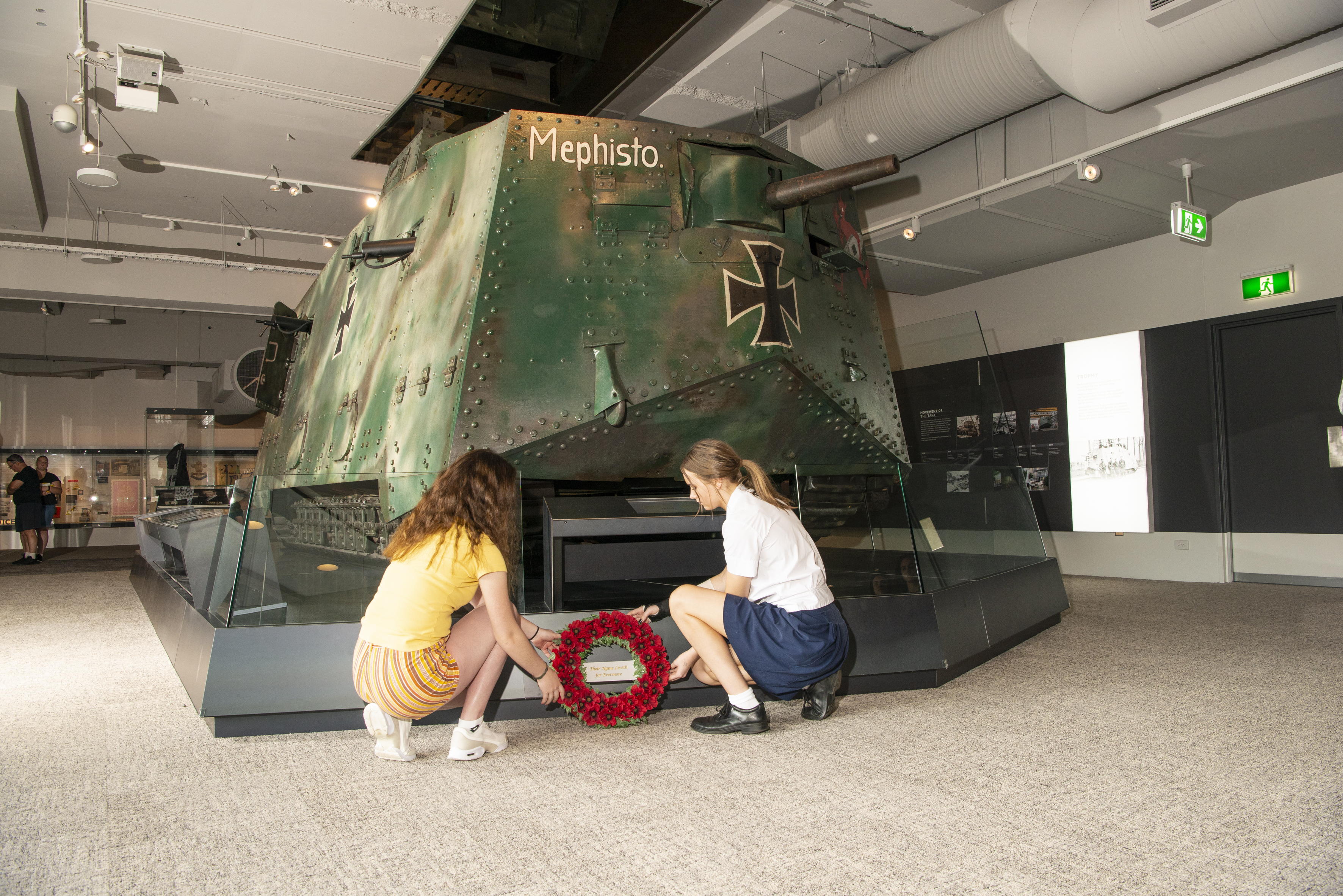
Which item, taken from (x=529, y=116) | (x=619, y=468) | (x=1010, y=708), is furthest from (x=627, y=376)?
(x=1010, y=708)

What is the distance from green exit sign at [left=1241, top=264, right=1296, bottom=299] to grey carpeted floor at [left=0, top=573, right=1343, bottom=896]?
4921mm

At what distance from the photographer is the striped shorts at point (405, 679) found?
9.55 ft

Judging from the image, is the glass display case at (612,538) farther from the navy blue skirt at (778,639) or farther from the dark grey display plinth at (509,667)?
the navy blue skirt at (778,639)

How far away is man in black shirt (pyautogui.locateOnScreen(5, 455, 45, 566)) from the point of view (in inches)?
481

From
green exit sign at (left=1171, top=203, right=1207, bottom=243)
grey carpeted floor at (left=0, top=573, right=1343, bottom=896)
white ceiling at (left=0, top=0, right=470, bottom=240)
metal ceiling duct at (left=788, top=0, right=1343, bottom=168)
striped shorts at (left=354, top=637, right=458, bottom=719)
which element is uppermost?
white ceiling at (left=0, top=0, right=470, bottom=240)

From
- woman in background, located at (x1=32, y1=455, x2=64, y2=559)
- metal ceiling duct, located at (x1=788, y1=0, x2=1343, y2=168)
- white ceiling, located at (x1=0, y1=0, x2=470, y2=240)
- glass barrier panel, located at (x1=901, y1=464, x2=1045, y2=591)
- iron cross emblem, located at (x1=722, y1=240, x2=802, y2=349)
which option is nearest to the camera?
iron cross emblem, located at (x1=722, y1=240, x2=802, y2=349)

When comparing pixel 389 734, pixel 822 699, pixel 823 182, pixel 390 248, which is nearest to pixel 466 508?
pixel 389 734

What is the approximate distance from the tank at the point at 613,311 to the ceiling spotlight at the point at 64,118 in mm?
4810

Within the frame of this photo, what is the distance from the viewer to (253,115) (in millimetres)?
9016

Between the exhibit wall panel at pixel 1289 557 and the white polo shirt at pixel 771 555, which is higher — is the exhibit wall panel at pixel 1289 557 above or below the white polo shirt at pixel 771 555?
below

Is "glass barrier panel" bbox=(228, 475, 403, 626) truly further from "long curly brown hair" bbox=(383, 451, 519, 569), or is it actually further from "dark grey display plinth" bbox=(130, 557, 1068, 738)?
"long curly brown hair" bbox=(383, 451, 519, 569)

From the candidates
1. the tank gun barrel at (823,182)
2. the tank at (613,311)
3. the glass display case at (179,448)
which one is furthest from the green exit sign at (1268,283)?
the glass display case at (179,448)

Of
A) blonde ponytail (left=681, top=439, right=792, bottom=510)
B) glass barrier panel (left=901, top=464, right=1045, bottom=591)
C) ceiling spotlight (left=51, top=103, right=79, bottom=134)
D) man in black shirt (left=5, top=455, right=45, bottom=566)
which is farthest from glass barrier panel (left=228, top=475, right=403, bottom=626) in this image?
man in black shirt (left=5, top=455, right=45, bottom=566)

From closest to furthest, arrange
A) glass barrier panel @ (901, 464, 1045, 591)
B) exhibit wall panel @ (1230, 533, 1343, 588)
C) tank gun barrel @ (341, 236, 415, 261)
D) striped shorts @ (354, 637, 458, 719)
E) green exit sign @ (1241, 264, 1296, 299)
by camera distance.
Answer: striped shorts @ (354, 637, 458, 719) < glass barrier panel @ (901, 464, 1045, 591) < tank gun barrel @ (341, 236, 415, 261) < exhibit wall panel @ (1230, 533, 1343, 588) < green exit sign @ (1241, 264, 1296, 299)
